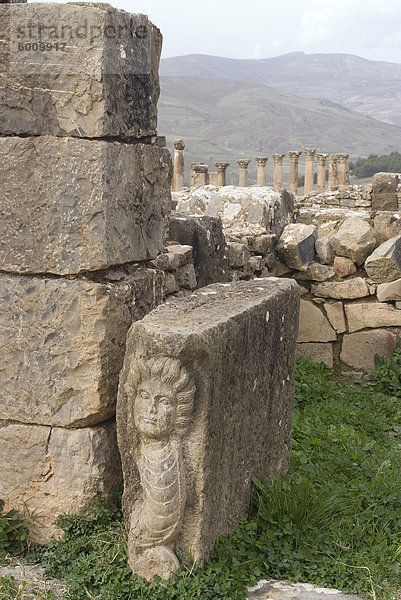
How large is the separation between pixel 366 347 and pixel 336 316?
41cm

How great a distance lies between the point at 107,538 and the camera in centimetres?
344

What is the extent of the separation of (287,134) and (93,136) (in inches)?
3997

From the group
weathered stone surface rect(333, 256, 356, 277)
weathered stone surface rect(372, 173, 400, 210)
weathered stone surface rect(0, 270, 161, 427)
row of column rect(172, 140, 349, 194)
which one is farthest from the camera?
row of column rect(172, 140, 349, 194)

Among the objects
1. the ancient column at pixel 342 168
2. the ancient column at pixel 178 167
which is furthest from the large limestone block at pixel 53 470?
the ancient column at pixel 342 168

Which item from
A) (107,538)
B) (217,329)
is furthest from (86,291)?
(107,538)

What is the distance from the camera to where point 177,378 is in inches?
119

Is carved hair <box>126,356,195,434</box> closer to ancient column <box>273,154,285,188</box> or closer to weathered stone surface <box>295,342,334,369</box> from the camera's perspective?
weathered stone surface <box>295,342,334,369</box>

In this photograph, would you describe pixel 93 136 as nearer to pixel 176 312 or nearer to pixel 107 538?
pixel 176 312

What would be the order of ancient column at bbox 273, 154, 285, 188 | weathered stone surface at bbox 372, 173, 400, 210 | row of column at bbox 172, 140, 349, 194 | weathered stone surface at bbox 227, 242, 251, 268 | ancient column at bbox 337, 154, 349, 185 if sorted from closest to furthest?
weathered stone surface at bbox 227, 242, 251, 268
weathered stone surface at bbox 372, 173, 400, 210
row of column at bbox 172, 140, 349, 194
ancient column at bbox 273, 154, 285, 188
ancient column at bbox 337, 154, 349, 185

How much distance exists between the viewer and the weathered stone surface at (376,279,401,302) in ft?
22.5

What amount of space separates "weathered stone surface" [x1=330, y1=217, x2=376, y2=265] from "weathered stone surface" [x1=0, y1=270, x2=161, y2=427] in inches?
151

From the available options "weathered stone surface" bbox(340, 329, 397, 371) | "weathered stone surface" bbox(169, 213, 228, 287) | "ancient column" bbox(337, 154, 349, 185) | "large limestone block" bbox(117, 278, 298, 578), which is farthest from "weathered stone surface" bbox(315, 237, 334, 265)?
"ancient column" bbox(337, 154, 349, 185)

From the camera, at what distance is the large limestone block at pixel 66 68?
332cm

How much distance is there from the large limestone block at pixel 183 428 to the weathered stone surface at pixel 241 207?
3482mm
